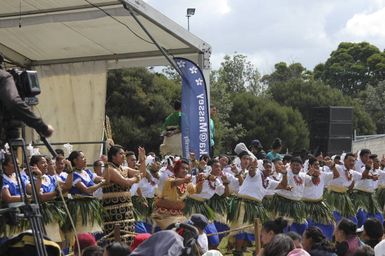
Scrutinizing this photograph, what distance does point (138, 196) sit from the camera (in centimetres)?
1221

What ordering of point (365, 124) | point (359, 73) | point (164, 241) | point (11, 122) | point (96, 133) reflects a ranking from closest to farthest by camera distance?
1. point (164, 241)
2. point (11, 122)
3. point (96, 133)
4. point (365, 124)
5. point (359, 73)

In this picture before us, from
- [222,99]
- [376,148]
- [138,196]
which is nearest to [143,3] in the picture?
[138,196]

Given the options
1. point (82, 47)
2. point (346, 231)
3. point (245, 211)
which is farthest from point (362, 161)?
point (346, 231)

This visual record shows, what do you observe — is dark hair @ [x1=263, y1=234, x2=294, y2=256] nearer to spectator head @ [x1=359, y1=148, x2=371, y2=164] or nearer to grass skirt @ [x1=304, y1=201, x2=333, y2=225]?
grass skirt @ [x1=304, y1=201, x2=333, y2=225]

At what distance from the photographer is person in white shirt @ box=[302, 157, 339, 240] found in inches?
489

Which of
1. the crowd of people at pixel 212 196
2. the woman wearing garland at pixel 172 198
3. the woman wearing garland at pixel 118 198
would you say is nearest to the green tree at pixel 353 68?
the crowd of people at pixel 212 196

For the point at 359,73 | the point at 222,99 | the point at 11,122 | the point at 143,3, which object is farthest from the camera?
the point at 359,73

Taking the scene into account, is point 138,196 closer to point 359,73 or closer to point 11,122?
point 11,122

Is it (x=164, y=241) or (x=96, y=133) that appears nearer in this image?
(x=164, y=241)

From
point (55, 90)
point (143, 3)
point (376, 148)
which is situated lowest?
point (376, 148)

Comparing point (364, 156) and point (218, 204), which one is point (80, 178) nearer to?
point (218, 204)

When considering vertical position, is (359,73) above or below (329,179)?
above

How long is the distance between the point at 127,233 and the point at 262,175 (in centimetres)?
354

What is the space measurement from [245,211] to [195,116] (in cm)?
211
